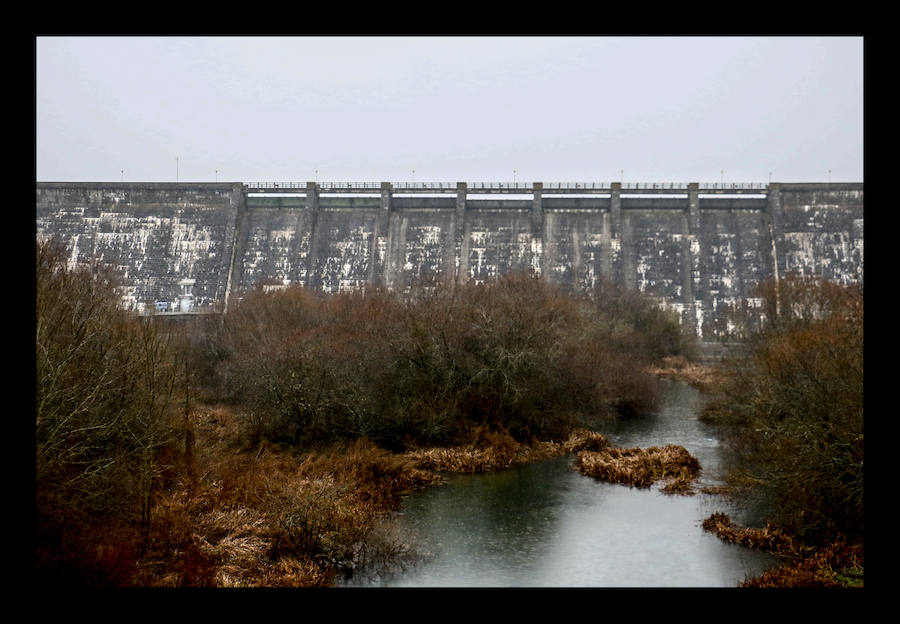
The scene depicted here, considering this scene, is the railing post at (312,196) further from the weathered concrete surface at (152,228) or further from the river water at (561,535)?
the river water at (561,535)

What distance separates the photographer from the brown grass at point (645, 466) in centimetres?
1911

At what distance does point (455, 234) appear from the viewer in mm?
53812

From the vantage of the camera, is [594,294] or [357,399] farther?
[594,294]

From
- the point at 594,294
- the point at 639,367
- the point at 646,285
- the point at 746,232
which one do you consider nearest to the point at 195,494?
the point at 639,367

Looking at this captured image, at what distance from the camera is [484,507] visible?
17.3 meters

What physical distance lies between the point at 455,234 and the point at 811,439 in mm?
41245

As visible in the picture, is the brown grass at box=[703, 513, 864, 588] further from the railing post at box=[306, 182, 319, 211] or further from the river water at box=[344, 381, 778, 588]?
the railing post at box=[306, 182, 319, 211]

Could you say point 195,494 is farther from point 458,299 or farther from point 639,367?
point 639,367

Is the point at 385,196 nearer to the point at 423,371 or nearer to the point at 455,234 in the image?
the point at 455,234

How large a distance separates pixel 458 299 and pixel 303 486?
11.1 meters

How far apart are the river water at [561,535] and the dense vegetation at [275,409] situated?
1023mm

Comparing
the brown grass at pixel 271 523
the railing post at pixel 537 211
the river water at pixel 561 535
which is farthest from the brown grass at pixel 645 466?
the railing post at pixel 537 211

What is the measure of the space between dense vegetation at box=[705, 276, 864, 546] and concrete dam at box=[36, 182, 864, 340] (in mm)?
31102

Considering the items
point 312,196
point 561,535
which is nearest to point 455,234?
point 312,196
